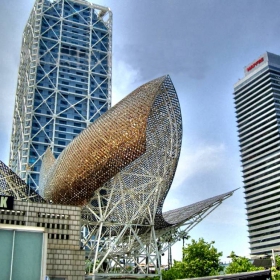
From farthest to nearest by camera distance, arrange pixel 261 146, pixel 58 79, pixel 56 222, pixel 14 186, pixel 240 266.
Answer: pixel 261 146 → pixel 58 79 → pixel 14 186 → pixel 240 266 → pixel 56 222

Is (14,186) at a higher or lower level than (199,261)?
higher

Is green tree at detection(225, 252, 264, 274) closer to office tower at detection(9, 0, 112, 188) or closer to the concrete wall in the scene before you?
the concrete wall

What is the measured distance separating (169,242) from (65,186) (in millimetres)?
24070

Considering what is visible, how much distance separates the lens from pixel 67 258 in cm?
3841

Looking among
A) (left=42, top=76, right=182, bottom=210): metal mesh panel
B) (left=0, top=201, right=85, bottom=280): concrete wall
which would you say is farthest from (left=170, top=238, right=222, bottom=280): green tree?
(left=0, top=201, right=85, bottom=280): concrete wall

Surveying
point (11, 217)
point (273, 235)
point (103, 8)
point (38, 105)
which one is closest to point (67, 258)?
point (11, 217)

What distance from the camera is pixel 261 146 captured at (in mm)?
157125

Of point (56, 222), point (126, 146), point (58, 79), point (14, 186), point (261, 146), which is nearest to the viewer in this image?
point (56, 222)

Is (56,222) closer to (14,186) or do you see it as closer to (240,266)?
(14,186)

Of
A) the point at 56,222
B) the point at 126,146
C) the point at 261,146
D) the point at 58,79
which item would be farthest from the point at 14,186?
the point at 261,146

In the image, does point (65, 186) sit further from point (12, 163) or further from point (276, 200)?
point (276, 200)

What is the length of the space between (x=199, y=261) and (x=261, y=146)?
11039cm

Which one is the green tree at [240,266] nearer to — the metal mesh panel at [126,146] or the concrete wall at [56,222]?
the metal mesh panel at [126,146]

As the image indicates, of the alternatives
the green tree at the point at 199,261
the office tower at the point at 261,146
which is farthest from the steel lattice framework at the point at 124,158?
the office tower at the point at 261,146
